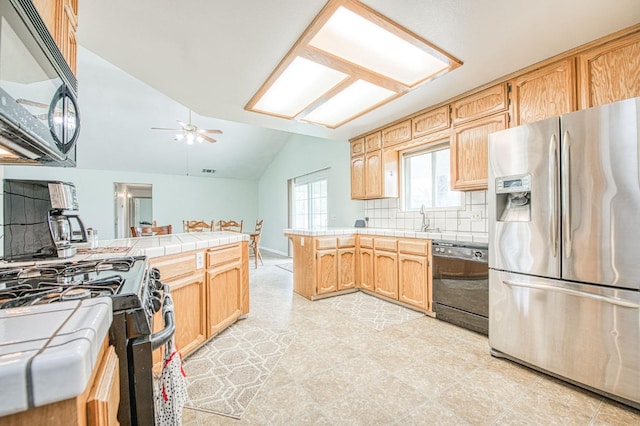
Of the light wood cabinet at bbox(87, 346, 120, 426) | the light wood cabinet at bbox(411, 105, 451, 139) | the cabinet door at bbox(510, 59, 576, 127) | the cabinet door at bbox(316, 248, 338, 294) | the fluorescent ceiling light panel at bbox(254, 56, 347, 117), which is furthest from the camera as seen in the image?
the cabinet door at bbox(316, 248, 338, 294)

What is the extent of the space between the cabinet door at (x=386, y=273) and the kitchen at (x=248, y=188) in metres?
0.63

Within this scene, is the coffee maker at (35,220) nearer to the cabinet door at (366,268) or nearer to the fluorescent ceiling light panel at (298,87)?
the fluorescent ceiling light panel at (298,87)

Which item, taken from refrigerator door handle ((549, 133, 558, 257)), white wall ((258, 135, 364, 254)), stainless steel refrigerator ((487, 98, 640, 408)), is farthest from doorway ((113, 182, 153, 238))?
refrigerator door handle ((549, 133, 558, 257))

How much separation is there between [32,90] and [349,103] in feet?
8.40

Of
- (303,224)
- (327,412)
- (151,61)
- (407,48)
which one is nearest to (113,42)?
(151,61)

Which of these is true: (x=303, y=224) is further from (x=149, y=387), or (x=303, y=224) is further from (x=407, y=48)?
(x=149, y=387)

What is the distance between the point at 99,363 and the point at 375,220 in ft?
12.5

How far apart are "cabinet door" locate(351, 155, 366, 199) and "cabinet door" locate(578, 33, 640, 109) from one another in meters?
2.40

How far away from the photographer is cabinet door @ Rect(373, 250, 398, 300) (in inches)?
124

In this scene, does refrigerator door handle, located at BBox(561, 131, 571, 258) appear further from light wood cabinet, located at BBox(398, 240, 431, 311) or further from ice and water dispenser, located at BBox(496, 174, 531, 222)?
light wood cabinet, located at BBox(398, 240, 431, 311)

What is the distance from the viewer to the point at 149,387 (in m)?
0.74

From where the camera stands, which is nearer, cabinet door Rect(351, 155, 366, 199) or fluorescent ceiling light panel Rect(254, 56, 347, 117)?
fluorescent ceiling light panel Rect(254, 56, 347, 117)

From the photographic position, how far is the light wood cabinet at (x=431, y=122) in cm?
290

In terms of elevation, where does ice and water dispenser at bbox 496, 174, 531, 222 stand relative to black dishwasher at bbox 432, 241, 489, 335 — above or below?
above
